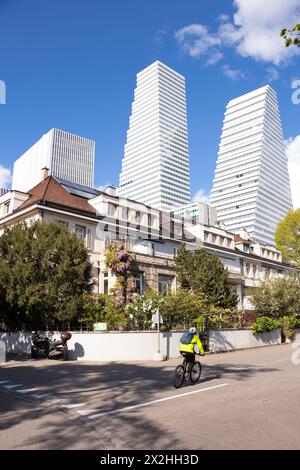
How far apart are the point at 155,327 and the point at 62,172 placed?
111947mm

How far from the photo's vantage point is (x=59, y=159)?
130 meters

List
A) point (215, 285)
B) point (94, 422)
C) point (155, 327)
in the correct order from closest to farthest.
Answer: point (94, 422) < point (155, 327) < point (215, 285)

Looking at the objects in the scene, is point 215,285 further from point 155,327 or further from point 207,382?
point 207,382

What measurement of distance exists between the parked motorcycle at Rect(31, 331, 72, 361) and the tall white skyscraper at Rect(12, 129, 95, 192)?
10382cm

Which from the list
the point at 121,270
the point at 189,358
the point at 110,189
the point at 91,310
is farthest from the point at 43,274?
the point at 110,189

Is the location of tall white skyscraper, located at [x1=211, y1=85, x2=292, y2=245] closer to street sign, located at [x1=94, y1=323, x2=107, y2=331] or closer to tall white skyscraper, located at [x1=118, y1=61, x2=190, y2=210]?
tall white skyscraper, located at [x1=118, y1=61, x2=190, y2=210]

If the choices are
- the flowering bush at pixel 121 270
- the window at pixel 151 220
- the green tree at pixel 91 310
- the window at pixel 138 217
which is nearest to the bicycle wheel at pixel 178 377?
the green tree at pixel 91 310

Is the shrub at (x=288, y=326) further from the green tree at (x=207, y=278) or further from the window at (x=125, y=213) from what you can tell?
the window at (x=125, y=213)

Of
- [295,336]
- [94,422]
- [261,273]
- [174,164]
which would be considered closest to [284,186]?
[174,164]

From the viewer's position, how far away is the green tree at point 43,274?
70.6 feet

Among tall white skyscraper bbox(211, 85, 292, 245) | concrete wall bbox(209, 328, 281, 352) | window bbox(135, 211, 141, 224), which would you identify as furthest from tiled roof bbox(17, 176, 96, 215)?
tall white skyscraper bbox(211, 85, 292, 245)

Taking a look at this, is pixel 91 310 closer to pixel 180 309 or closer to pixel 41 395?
pixel 180 309

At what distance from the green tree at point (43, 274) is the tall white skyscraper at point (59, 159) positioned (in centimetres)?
10080

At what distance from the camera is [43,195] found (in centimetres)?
3036
